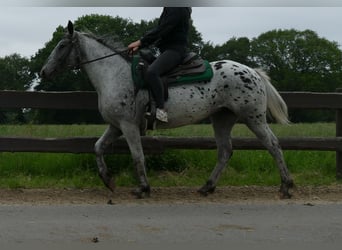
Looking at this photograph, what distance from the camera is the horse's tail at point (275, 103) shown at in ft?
23.2

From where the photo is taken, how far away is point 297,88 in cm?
6259

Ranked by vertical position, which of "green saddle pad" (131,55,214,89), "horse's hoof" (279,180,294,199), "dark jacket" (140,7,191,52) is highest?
"dark jacket" (140,7,191,52)

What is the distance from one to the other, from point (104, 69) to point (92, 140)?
4.05 feet

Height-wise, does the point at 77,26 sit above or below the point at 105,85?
above

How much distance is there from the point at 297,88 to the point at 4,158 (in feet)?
191

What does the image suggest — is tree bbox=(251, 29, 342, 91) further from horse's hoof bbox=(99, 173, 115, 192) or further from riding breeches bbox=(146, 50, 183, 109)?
horse's hoof bbox=(99, 173, 115, 192)

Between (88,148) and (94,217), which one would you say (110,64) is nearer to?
(88,148)

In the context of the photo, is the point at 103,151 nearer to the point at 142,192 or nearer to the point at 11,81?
the point at 142,192

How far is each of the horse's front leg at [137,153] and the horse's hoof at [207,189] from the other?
0.76m

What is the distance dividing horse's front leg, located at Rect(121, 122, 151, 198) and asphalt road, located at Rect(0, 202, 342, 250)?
22.1 inches

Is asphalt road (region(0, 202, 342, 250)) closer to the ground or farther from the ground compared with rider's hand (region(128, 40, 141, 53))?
closer to the ground

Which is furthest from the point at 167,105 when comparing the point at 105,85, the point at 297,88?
the point at 297,88

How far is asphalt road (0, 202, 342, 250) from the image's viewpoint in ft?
12.7

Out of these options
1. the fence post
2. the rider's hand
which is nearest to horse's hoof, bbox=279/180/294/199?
the fence post
